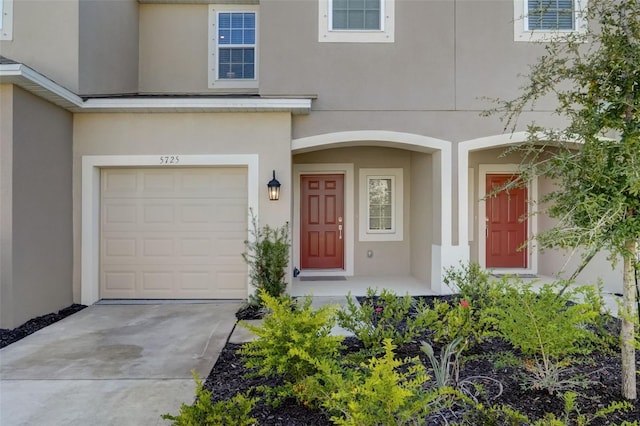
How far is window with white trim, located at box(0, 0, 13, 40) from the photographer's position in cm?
610

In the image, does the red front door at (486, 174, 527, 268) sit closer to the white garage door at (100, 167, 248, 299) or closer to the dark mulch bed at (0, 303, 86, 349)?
the white garage door at (100, 167, 248, 299)

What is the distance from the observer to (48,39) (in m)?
6.12

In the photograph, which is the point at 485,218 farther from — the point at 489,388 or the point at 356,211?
the point at 489,388

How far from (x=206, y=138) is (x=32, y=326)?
3519 mm

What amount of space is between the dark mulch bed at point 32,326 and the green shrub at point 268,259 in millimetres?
2667

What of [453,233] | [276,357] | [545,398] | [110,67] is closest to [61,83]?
[110,67]

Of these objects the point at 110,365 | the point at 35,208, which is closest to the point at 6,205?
the point at 35,208

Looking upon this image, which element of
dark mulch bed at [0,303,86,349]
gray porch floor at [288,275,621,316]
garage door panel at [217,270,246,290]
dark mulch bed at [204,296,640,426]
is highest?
garage door panel at [217,270,246,290]

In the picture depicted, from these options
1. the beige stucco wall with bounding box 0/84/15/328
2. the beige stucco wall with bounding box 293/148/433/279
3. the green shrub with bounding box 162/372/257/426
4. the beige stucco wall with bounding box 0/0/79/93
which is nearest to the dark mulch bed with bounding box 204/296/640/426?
the green shrub with bounding box 162/372/257/426

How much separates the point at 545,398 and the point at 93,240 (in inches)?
250

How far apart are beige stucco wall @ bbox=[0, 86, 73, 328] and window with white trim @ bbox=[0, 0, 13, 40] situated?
1534mm

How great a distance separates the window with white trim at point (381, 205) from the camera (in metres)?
8.34

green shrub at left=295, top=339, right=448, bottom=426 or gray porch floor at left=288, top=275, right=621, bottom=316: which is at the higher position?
green shrub at left=295, top=339, right=448, bottom=426

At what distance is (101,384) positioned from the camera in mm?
3514
